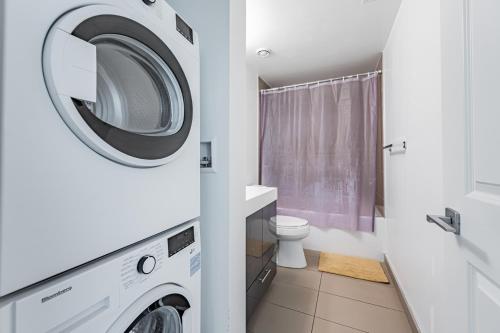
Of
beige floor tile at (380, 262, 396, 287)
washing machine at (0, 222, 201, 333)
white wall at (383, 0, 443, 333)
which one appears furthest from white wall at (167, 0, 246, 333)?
beige floor tile at (380, 262, 396, 287)

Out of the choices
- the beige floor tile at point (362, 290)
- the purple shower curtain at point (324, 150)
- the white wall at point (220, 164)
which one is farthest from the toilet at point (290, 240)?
the white wall at point (220, 164)

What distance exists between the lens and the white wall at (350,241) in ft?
7.17

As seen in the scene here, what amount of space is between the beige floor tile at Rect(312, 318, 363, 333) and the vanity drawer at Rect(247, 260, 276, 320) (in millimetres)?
400

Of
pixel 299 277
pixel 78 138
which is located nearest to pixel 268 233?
pixel 299 277

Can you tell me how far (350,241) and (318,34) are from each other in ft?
7.02

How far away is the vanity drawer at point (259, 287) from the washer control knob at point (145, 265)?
0.92 meters

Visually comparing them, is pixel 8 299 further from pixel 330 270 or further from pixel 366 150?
pixel 366 150

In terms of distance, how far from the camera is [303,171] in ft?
8.23

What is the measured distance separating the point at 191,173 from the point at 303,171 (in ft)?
6.37

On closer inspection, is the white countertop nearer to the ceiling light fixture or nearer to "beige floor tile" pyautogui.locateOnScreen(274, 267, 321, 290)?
"beige floor tile" pyautogui.locateOnScreen(274, 267, 321, 290)

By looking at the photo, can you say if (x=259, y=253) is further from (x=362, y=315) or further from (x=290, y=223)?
(x=362, y=315)

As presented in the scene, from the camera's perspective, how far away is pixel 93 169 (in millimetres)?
444

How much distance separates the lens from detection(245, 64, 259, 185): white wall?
2359 mm

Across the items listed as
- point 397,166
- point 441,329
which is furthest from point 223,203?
point 397,166
